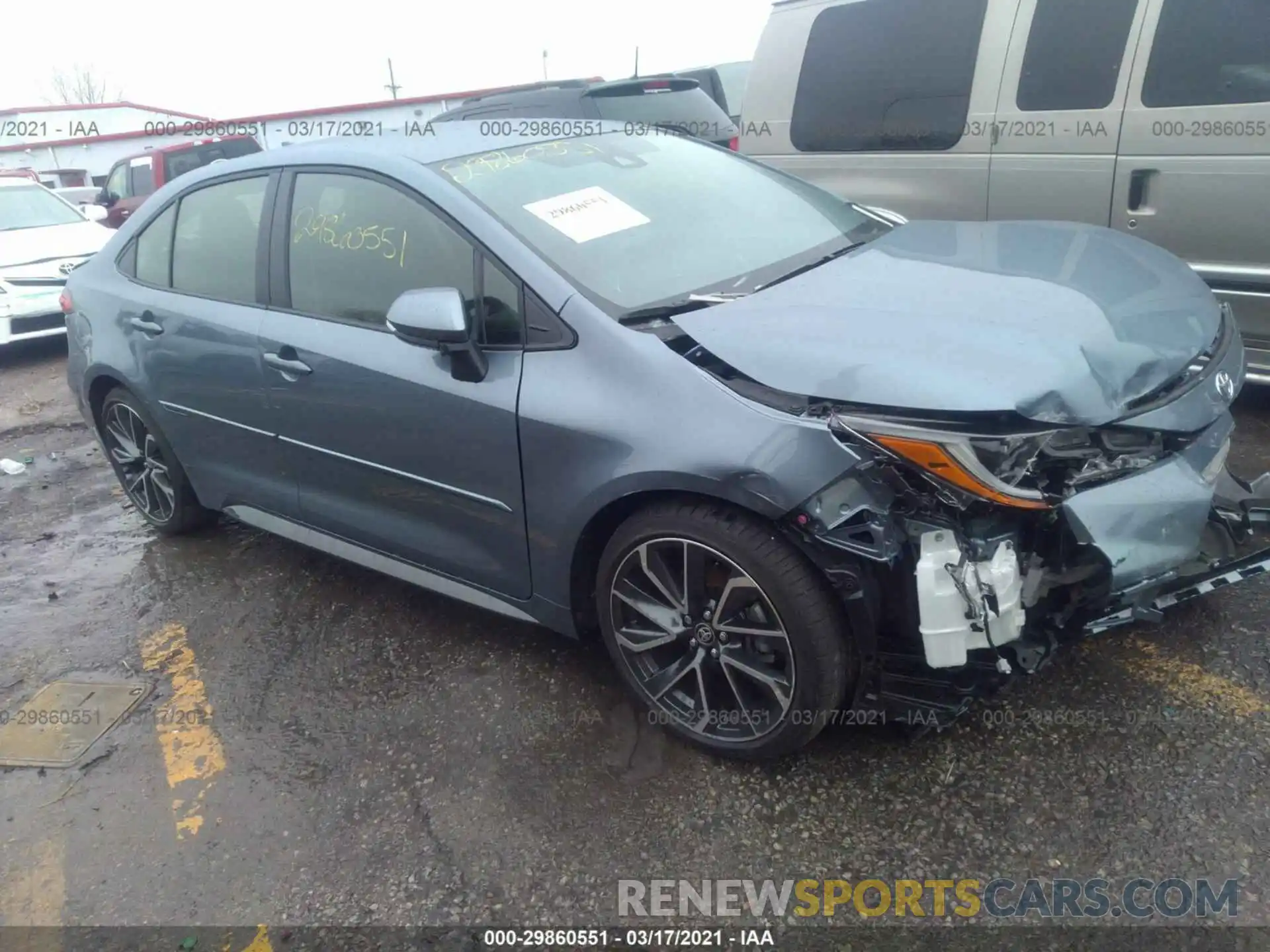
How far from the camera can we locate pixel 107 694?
10.8ft

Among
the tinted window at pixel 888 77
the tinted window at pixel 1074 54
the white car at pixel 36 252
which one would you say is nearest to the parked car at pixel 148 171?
the white car at pixel 36 252

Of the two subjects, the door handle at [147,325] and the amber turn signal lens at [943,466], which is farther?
the door handle at [147,325]

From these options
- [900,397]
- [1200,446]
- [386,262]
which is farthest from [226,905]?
[1200,446]

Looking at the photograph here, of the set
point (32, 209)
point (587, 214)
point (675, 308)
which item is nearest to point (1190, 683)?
point (675, 308)

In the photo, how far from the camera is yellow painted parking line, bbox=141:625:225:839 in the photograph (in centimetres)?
271

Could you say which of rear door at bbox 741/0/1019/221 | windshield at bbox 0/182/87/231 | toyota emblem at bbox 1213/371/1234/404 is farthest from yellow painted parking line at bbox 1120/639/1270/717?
windshield at bbox 0/182/87/231

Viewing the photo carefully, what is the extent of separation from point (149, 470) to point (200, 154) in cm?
954

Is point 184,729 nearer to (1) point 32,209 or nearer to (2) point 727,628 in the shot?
(2) point 727,628

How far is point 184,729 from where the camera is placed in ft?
9.96

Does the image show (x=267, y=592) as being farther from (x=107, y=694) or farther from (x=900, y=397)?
(x=900, y=397)

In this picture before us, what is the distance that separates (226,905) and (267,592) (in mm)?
1646

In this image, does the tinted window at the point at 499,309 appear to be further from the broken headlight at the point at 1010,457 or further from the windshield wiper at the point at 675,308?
the broken headlight at the point at 1010,457

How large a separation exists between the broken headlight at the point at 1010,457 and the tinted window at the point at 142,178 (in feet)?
39.8

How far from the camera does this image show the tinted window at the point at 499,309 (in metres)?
2.60
